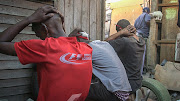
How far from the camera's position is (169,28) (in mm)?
6414

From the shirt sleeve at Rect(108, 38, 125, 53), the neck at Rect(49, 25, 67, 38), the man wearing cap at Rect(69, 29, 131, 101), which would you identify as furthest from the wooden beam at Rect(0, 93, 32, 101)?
the neck at Rect(49, 25, 67, 38)

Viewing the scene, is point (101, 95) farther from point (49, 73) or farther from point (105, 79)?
point (49, 73)

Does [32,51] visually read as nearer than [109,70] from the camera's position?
A: Yes

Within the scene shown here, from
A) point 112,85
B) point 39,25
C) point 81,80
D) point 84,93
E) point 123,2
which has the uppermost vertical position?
point 123,2

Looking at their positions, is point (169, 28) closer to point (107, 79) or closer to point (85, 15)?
point (85, 15)

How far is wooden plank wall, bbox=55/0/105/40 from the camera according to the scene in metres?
4.03

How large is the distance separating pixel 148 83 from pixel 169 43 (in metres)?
2.72

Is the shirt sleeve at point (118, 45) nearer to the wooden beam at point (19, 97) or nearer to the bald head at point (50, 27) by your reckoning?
the bald head at point (50, 27)

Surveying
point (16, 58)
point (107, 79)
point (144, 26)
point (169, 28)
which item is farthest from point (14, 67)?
point (144, 26)

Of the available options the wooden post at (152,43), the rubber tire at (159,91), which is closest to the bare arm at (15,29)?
the rubber tire at (159,91)

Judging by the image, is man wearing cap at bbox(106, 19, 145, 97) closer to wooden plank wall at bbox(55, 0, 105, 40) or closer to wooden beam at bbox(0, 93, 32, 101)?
wooden plank wall at bbox(55, 0, 105, 40)

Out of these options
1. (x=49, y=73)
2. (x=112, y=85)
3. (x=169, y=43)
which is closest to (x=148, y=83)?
(x=112, y=85)

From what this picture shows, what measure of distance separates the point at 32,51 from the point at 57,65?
217 millimetres

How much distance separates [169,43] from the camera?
6.21 meters
